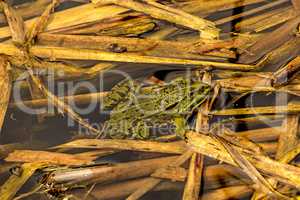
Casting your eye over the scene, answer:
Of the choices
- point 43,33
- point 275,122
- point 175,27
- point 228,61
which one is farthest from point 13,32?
point 275,122

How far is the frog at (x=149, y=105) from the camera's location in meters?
3.57

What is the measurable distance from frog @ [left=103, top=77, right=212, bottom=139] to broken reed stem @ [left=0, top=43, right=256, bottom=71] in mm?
A: 185

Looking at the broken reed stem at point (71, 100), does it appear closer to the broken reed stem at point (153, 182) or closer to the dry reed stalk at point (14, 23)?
the dry reed stalk at point (14, 23)

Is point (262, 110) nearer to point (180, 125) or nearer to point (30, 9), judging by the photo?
point (180, 125)

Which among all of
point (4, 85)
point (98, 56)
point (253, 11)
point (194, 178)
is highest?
point (253, 11)

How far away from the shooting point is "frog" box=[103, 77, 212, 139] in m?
3.57

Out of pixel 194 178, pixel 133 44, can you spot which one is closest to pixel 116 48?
pixel 133 44

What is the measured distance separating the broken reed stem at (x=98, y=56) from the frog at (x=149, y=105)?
0.61 feet

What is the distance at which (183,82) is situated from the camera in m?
3.82

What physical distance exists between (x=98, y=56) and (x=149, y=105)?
65cm

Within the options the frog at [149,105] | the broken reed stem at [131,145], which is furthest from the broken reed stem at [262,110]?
the broken reed stem at [131,145]

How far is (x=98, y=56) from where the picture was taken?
151 inches

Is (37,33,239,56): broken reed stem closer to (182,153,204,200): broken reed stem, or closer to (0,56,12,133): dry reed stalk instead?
(0,56,12,133): dry reed stalk

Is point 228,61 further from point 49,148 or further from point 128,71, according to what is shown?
point 49,148
